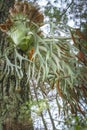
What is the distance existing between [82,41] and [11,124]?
1.67 feet

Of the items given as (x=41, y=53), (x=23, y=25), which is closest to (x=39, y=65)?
(x=41, y=53)

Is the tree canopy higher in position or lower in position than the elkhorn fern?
lower

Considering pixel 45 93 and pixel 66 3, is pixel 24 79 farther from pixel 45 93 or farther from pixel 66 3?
pixel 66 3

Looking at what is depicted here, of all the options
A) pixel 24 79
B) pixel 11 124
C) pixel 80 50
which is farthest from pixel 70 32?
pixel 11 124

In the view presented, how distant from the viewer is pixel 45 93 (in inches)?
71.0

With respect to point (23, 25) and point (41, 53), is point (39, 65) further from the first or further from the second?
point (23, 25)

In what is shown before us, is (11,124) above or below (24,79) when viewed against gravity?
below

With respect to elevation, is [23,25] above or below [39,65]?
above

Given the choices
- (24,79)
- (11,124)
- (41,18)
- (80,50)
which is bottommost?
(11,124)

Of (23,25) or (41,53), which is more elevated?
(23,25)

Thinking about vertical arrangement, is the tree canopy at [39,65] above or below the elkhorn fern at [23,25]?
below

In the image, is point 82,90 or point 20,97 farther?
point 20,97

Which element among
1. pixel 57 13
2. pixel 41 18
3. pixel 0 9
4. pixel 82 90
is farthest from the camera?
pixel 57 13

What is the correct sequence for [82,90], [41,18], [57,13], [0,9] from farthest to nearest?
[57,13], [0,9], [41,18], [82,90]
